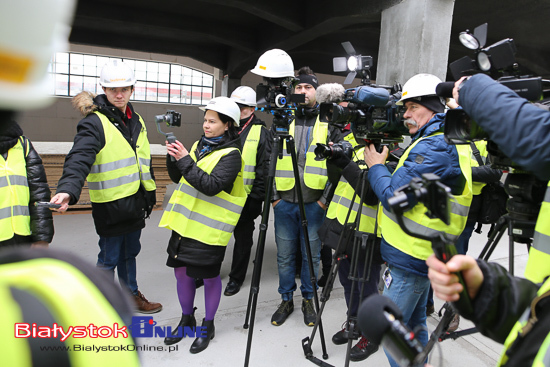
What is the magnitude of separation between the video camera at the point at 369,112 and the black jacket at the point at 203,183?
787 mm

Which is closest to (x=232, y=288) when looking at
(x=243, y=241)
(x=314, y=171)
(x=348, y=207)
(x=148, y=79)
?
Result: (x=243, y=241)

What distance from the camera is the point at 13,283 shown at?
528 millimetres

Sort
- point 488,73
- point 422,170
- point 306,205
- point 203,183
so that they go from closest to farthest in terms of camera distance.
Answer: point 488,73 → point 422,170 → point 203,183 → point 306,205

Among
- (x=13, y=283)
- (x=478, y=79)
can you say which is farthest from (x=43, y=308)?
(x=478, y=79)

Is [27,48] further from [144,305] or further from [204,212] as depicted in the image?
[144,305]

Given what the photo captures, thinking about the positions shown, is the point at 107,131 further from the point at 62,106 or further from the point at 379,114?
the point at 62,106

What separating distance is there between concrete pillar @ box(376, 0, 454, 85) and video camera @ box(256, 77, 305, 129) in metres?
2.36

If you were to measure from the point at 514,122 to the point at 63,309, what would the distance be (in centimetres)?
127

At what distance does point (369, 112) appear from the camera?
2.14m

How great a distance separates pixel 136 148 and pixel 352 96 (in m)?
1.68

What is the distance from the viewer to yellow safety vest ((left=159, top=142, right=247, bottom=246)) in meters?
2.52

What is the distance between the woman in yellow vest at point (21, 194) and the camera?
2.05m

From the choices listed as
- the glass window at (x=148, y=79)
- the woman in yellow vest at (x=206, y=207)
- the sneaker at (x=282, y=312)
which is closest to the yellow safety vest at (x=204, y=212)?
the woman in yellow vest at (x=206, y=207)

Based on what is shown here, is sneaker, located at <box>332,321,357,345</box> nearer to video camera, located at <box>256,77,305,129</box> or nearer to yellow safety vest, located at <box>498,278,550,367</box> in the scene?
video camera, located at <box>256,77,305,129</box>
